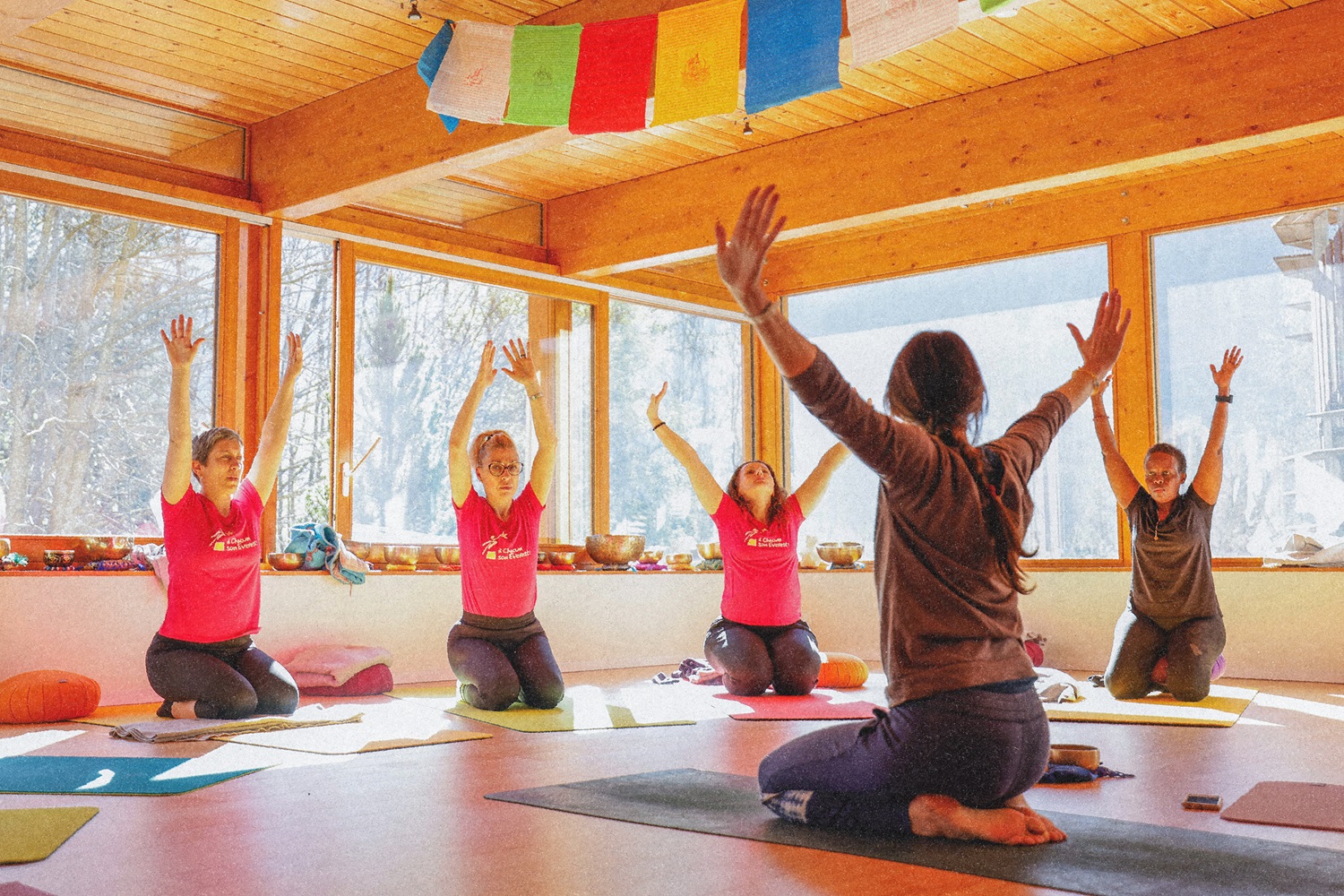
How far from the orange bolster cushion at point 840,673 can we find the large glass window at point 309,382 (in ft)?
8.43

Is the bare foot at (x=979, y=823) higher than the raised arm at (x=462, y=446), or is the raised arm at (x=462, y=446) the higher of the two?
the raised arm at (x=462, y=446)

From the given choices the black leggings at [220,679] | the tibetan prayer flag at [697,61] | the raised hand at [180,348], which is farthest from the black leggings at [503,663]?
the tibetan prayer flag at [697,61]

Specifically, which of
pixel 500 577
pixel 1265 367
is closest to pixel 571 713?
pixel 500 577

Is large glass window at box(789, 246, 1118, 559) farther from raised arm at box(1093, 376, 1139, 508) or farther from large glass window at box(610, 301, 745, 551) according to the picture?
raised arm at box(1093, 376, 1139, 508)

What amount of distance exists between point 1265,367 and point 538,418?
13.0ft

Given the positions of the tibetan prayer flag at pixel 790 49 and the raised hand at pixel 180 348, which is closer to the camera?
the raised hand at pixel 180 348

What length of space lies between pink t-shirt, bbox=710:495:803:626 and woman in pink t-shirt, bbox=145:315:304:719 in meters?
1.85

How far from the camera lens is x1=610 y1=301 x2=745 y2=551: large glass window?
7531mm

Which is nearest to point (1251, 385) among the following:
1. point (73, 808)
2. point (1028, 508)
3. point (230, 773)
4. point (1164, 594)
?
point (1164, 594)

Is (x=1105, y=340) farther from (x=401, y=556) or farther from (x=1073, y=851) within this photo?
(x=401, y=556)

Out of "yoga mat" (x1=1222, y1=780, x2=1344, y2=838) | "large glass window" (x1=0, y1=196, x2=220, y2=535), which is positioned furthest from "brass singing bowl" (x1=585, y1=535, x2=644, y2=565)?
"yoga mat" (x1=1222, y1=780, x2=1344, y2=838)

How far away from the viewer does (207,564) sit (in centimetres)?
426

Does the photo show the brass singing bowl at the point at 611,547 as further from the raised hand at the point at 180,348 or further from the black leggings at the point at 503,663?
the raised hand at the point at 180,348

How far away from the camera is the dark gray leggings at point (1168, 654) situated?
4828 millimetres
